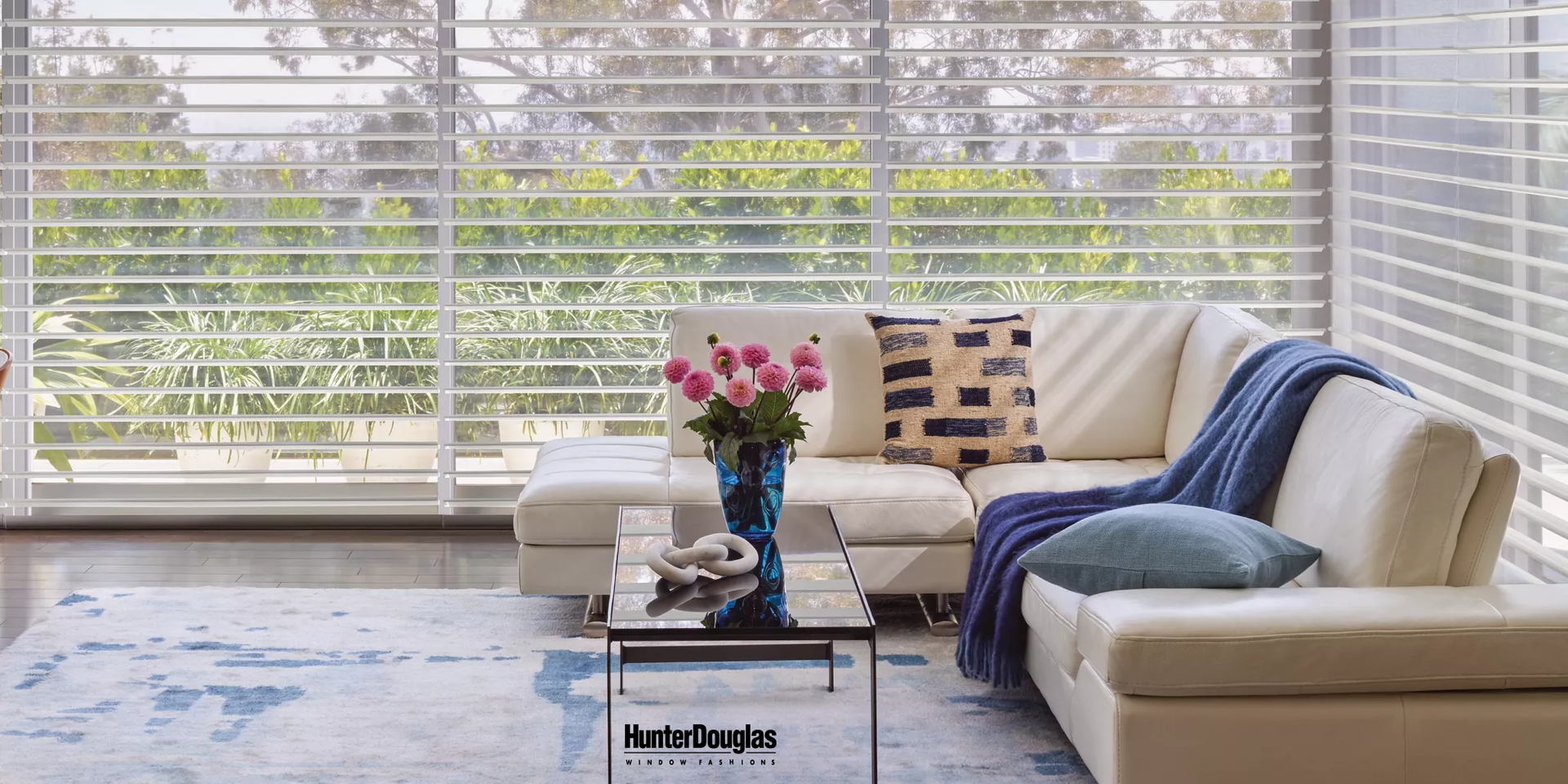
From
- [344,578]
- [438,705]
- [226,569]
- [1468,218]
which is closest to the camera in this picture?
[438,705]

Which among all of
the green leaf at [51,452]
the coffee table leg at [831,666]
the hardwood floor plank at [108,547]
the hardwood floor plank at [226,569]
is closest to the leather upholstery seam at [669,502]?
the coffee table leg at [831,666]

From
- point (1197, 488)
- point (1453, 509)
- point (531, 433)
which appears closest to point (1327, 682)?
point (1453, 509)

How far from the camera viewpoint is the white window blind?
3697 millimetres

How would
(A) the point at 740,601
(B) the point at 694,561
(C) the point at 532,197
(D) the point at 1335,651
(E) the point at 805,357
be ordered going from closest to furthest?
1. (D) the point at 1335,651
2. (A) the point at 740,601
3. (B) the point at 694,561
4. (E) the point at 805,357
5. (C) the point at 532,197

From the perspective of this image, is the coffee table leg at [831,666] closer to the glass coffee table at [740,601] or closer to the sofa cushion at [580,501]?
the glass coffee table at [740,601]

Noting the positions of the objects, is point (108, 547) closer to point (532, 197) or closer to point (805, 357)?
point (532, 197)

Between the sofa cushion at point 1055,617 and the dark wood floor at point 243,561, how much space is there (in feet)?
6.37

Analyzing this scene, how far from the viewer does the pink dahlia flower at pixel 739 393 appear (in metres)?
3.09

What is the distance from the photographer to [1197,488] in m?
3.52

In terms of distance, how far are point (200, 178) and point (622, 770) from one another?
3197 mm

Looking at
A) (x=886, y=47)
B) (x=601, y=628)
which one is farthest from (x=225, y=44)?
(x=601, y=628)

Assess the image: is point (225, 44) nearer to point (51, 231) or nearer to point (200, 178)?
point (200, 178)

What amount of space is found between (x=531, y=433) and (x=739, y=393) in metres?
2.37

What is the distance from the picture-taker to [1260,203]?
5270mm
